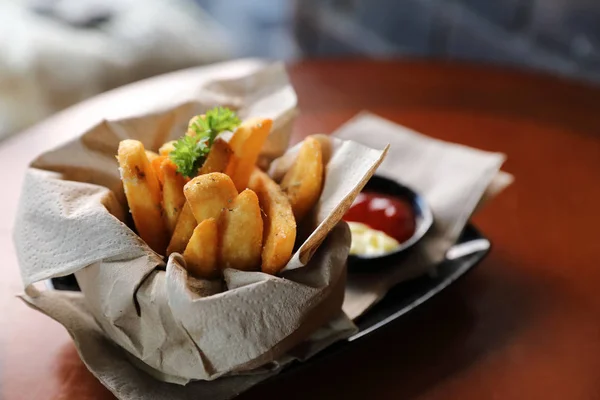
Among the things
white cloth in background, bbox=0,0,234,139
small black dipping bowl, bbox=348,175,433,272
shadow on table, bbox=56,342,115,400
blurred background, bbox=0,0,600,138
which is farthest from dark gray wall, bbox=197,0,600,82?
shadow on table, bbox=56,342,115,400

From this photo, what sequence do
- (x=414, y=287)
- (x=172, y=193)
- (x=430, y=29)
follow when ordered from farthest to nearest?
(x=430, y=29) → (x=414, y=287) → (x=172, y=193)

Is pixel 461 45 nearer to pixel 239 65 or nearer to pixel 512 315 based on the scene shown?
pixel 239 65

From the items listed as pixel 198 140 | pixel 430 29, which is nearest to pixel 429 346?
pixel 198 140

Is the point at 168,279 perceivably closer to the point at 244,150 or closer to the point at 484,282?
the point at 244,150

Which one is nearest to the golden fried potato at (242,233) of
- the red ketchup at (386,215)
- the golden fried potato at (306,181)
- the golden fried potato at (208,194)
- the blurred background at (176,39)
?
the golden fried potato at (208,194)

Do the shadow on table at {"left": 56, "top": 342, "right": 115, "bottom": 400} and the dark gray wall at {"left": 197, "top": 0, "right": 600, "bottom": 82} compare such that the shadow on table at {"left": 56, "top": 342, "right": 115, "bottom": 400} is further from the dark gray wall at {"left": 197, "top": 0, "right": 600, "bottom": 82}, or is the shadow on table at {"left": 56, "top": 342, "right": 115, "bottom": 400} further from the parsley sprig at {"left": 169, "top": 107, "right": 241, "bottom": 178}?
the dark gray wall at {"left": 197, "top": 0, "right": 600, "bottom": 82}

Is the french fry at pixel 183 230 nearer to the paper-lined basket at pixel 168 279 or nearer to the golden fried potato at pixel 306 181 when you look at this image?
the paper-lined basket at pixel 168 279

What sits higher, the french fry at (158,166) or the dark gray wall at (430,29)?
the dark gray wall at (430,29)
